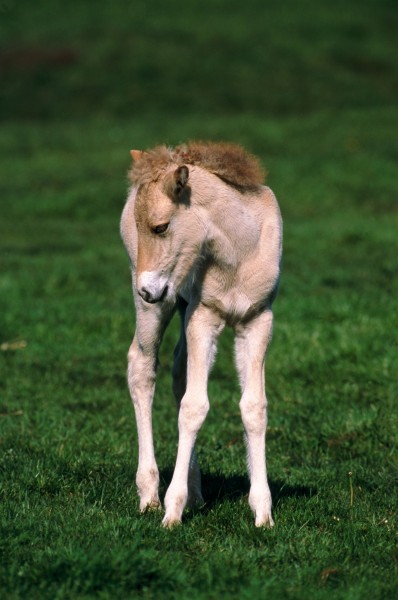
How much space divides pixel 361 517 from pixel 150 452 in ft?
5.04

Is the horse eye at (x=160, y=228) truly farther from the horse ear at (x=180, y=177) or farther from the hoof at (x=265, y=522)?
the hoof at (x=265, y=522)

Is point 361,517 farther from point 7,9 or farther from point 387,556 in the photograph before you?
point 7,9

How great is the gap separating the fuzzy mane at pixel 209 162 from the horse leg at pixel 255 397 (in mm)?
928

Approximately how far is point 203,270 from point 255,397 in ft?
3.00

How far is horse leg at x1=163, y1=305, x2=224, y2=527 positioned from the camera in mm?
6730

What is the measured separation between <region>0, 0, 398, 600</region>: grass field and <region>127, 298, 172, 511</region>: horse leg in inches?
8.1

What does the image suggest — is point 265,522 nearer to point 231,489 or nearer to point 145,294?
point 231,489

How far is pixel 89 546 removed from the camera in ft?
19.1

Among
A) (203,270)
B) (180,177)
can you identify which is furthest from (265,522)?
(180,177)

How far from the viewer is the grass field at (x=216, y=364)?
5898mm

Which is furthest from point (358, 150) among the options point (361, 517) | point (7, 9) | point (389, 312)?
point (7, 9)

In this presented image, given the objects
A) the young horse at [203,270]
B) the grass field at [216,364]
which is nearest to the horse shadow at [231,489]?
the grass field at [216,364]

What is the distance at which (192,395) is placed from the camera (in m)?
7.04

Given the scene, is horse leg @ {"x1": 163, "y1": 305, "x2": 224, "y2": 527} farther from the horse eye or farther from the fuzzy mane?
the fuzzy mane
